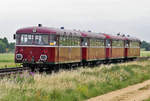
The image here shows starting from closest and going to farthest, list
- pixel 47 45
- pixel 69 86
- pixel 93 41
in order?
1. pixel 69 86
2. pixel 47 45
3. pixel 93 41

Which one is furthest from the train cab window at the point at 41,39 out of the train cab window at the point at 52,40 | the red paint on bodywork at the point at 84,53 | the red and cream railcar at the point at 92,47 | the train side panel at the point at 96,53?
the train side panel at the point at 96,53

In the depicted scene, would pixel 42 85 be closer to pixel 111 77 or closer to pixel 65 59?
pixel 111 77

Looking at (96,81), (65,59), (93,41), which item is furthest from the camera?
(93,41)

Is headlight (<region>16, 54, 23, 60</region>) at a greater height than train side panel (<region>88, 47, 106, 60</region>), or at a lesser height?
greater

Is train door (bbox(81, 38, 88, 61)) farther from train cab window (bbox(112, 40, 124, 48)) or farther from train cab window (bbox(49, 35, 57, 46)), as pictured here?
train cab window (bbox(112, 40, 124, 48))

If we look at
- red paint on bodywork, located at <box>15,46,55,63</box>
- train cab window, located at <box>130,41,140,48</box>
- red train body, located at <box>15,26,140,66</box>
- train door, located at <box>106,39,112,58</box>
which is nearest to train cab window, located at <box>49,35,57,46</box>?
red train body, located at <box>15,26,140,66</box>

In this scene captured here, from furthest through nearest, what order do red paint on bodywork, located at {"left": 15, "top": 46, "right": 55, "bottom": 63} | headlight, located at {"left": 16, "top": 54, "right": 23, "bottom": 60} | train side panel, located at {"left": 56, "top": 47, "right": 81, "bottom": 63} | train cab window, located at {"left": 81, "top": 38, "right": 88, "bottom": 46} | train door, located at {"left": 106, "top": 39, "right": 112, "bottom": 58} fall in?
train door, located at {"left": 106, "top": 39, "right": 112, "bottom": 58}
train cab window, located at {"left": 81, "top": 38, "right": 88, "bottom": 46}
train side panel, located at {"left": 56, "top": 47, "right": 81, "bottom": 63}
headlight, located at {"left": 16, "top": 54, "right": 23, "bottom": 60}
red paint on bodywork, located at {"left": 15, "top": 46, "right": 55, "bottom": 63}

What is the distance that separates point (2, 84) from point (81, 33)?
15.4 metres

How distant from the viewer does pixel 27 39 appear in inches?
931

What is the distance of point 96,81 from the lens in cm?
1900

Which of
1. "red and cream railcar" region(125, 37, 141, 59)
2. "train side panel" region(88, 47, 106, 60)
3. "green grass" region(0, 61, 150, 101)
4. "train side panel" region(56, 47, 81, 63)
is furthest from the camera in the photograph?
"red and cream railcar" region(125, 37, 141, 59)


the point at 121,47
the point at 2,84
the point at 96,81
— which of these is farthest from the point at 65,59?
the point at 121,47

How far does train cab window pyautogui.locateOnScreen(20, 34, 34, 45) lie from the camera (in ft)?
77.0

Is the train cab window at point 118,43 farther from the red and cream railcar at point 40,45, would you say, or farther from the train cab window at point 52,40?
the train cab window at point 52,40
